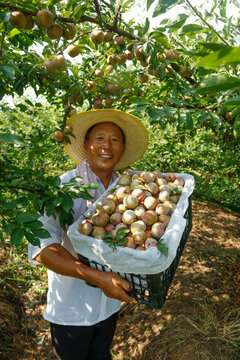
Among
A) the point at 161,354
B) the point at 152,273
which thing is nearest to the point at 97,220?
the point at 152,273

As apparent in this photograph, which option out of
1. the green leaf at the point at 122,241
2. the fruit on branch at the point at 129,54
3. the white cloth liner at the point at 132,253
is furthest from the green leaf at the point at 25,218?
the fruit on branch at the point at 129,54

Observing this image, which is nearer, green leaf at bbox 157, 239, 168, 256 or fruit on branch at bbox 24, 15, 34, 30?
green leaf at bbox 157, 239, 168, 256

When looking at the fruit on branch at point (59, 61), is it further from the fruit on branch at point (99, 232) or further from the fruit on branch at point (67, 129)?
the fruit on branch at point (99, 232)

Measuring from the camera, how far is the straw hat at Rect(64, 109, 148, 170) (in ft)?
5.82

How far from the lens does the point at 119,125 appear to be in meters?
1.92

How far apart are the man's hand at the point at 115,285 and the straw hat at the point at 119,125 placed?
1.12 meters

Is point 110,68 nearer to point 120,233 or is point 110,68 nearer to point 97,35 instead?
point 97,35

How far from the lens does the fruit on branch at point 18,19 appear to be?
109 cm

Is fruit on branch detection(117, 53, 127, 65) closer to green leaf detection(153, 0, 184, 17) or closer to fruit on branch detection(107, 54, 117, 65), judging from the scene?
fruit on branch detection(107, 54, 117, 65)

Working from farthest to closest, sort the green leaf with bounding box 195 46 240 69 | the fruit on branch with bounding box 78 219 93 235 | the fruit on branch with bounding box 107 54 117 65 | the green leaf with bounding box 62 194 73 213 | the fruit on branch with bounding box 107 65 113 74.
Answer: the fruit on branch with bounding box 107 65 113 74
the fruit on branch with bounding box 107 54 117 65
the fruit on branch with bounding box 78 219 93 235
the green leaf with bounding box 62 194 73 213
the green leaf with bounding box 195 46 240 69

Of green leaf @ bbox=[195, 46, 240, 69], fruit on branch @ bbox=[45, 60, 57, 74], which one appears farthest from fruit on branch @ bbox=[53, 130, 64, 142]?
green leaf @ bbox=[195, 46, 240, 69]

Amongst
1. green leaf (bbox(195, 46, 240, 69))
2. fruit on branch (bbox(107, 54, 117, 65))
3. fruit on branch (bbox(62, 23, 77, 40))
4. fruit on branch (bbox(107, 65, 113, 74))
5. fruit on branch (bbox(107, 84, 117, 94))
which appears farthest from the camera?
fruit on branch (bbox(107, 84, 117, 94))

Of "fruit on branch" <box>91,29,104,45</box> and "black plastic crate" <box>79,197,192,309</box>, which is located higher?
"fruit on branch" <box>91,29,104,45</box>

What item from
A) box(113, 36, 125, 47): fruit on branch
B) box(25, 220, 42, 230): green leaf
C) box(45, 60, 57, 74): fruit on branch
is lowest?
box(25, 220, 42, 230): green leaf
